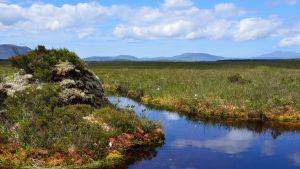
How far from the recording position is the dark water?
814 inches

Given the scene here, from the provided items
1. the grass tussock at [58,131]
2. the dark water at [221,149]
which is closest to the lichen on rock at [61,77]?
the grass tussock at [58,131]

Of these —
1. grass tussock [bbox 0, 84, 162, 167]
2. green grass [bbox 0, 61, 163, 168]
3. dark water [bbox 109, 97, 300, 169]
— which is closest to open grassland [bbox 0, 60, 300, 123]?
dark water [bbox 109, 97, 300, 169]

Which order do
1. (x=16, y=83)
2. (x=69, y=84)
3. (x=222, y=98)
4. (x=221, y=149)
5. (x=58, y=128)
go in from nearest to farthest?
(x=58, y=128) < (x=221, y=149) < (x=69, y=84) < (x=16, y=83) < (x=222, y=98)

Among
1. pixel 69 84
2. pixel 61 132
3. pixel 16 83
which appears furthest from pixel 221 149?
pixel 16 83

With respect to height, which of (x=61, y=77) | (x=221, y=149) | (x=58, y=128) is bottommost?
(x=221, y=149)

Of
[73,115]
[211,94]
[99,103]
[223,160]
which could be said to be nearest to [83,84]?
[99,103]

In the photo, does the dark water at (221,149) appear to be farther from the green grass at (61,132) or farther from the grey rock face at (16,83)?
the grey rock face at (16,83)

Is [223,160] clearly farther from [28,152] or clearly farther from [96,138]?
[28,152]

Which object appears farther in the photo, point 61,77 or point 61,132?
point 61,77

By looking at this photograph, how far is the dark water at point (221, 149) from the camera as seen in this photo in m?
20.7

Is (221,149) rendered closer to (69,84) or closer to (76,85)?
(76,85)

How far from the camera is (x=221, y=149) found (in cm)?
2372

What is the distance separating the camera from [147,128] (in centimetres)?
2541

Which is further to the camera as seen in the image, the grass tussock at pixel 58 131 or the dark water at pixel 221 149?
the dark water at pixel 221 149
